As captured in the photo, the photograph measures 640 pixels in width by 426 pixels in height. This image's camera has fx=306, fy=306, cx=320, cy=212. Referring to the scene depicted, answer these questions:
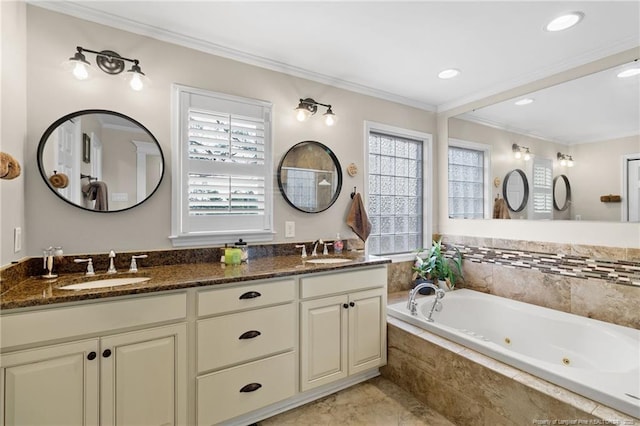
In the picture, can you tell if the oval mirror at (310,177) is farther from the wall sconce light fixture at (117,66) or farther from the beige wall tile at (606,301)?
the beige wall tile at (606,301)

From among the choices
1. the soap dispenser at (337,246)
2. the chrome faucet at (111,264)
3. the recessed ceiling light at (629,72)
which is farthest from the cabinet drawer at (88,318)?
the recessed ceiling light at (629,72)

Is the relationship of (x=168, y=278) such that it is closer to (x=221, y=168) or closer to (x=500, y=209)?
(x=221, y=168)

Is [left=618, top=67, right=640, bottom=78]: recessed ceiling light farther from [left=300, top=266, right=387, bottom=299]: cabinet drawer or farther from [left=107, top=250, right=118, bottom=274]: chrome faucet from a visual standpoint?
[left=107, top=250, right=118, bottom=274]: chrome faucet

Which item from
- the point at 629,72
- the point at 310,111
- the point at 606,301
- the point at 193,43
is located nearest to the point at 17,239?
the point at 193,43

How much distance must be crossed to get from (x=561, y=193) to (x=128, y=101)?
3.35 metres

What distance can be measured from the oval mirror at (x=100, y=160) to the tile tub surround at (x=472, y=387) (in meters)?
2.12

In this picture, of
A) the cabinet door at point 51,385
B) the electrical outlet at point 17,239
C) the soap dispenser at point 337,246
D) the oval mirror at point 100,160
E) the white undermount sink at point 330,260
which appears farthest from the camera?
the soap dispenser at point 337,246

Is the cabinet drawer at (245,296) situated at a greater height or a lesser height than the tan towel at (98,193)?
lesser

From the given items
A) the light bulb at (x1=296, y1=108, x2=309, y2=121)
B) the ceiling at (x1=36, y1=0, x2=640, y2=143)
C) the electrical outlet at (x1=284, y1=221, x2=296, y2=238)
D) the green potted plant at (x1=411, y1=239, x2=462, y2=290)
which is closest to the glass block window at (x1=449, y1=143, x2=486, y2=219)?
the green potted plant at (x1=411, y1=239, x2=462, y2=290)

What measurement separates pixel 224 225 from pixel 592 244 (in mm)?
2822

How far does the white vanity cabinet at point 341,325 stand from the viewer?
2.04 m

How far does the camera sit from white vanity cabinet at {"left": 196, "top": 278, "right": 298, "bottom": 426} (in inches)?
66.5

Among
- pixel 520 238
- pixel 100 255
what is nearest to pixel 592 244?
pixel 520 238

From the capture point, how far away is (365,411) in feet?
6.69
